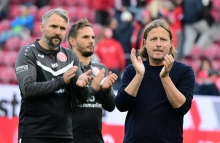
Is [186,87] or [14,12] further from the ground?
[14,12]

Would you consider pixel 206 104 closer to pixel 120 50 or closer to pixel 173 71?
pixel 173 71

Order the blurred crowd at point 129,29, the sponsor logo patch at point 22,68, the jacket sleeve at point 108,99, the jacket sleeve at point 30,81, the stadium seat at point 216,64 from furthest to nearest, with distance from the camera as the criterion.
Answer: the stadium seat at point 216,64
the blurred crowd at point 129,29
the jacket sleeve at point 108,99
the sponsor logo patch at point 22,68
the jacket sleeve at point 30,81

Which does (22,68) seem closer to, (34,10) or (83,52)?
(83,52)

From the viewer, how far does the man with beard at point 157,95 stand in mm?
6180

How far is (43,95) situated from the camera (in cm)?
661

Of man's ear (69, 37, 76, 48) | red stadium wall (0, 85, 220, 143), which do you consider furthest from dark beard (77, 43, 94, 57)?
red stadium wall (0, 85, 220, 143)

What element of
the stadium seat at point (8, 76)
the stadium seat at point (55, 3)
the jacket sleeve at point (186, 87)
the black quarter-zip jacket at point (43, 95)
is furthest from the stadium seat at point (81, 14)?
the jacket sleeve at point (186, 87)

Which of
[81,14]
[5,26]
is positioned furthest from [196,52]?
[5,26]

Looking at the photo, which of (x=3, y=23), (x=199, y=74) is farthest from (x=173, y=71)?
(x=3, y=23)

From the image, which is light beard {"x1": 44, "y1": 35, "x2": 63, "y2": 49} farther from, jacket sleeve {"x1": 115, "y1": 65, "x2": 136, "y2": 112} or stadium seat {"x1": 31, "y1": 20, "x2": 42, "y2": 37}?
stadium seat {"x1": 31, "y1": 20, "x2": 42, "y2": 37}

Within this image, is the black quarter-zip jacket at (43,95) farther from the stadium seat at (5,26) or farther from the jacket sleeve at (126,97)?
the stadium seat at (5,26)

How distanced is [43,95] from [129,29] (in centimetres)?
993

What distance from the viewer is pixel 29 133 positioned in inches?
262

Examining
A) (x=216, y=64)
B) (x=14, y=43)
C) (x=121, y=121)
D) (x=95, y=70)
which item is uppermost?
(x=14, y=43)
